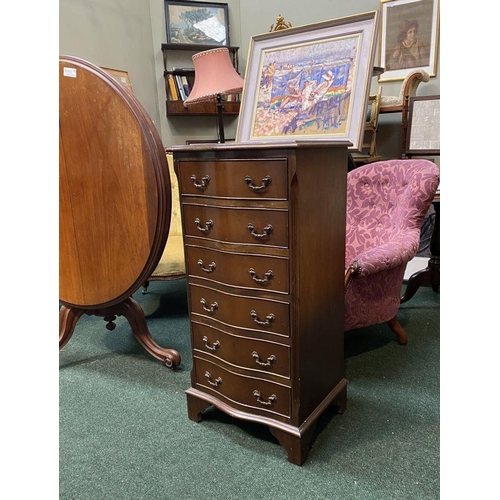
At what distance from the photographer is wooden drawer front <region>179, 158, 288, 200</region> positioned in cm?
125

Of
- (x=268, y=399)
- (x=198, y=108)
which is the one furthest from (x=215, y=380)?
(x=198, y=108)

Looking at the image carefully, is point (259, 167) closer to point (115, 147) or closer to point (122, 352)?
point (115, 147)

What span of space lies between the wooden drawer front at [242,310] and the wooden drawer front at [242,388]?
0.64ft

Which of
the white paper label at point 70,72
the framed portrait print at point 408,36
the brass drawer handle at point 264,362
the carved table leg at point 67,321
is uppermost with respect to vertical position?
the framed portrait print at point 408,36

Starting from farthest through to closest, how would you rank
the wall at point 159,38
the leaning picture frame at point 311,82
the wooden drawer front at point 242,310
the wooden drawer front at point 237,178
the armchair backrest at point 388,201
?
the wall at point 159,38
the leaning picture frame at point 311,82
the armchair backrest at point 388,201
the wooden drawer front at point 242,310
the wooden drawer front at point 237,178

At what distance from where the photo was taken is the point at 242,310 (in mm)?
1424

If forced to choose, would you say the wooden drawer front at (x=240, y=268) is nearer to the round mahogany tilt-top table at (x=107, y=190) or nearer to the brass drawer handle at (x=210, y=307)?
the brass drawer handle at (x=210, y=307)

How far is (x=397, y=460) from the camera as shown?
139 centimetres

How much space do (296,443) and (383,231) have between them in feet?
3.85

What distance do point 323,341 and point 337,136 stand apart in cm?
111

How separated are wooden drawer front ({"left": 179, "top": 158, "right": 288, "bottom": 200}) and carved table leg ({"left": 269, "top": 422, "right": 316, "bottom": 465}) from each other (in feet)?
2.54

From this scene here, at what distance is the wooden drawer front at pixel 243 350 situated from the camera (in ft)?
4.55

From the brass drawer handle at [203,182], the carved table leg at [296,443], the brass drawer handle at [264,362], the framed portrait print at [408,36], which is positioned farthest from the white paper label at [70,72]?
Result: the framed portrait print at [408,36]

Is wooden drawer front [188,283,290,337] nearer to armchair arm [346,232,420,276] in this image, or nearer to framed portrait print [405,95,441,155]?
armchair arm [346,232,420,276]
